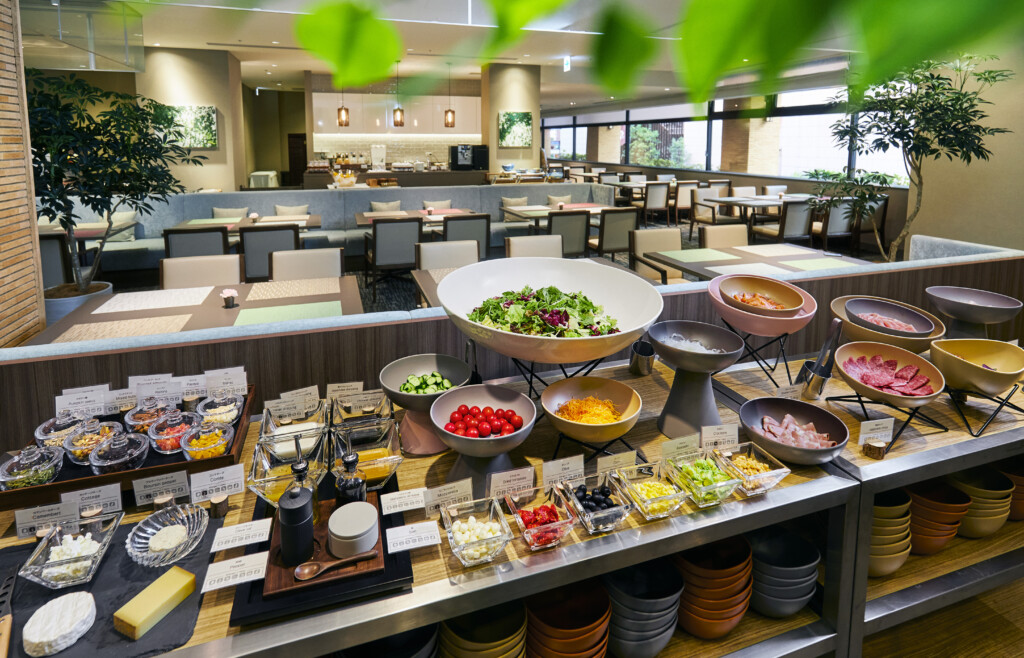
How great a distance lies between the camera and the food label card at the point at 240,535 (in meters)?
0.96

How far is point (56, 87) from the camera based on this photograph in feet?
8.72

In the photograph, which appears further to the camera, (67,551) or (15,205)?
(15,205)

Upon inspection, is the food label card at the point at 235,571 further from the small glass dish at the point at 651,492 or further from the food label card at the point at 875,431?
the food label card at the point at 875,431

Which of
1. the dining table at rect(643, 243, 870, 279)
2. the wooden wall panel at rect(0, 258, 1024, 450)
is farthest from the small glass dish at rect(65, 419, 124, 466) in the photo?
the dining table at rect(643, 243, 870, 279)

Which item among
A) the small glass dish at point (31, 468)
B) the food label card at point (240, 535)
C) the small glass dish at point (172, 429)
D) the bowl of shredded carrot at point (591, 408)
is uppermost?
the bowl of shredded carrot at point (591, 408)

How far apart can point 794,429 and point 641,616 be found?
481 millimetres

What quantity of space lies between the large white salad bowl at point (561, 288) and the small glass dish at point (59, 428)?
72 centimetres

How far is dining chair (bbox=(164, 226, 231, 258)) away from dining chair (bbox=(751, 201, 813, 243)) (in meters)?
4.38

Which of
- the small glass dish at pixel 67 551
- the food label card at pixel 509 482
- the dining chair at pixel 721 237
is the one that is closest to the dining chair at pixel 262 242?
the dining chair at pixel 721 237

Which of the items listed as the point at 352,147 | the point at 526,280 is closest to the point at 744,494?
the point at 526,280

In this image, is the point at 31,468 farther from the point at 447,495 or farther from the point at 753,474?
the point at 753,474

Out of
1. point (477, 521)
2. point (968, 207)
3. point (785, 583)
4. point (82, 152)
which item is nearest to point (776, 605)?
point (785, 583)

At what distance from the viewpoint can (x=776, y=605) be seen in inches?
52.2

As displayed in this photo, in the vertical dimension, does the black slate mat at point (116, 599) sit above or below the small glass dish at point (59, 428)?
below
